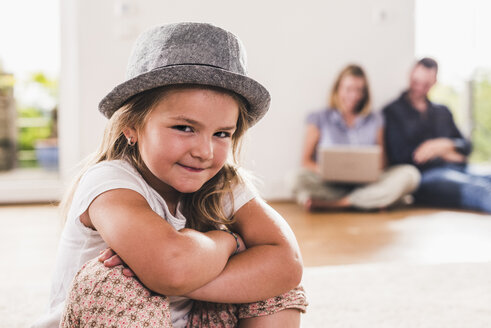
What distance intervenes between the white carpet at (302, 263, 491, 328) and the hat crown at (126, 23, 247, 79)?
642mm

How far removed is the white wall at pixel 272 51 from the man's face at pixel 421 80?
199mm

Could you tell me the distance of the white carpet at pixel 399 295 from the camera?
1114 millimetres

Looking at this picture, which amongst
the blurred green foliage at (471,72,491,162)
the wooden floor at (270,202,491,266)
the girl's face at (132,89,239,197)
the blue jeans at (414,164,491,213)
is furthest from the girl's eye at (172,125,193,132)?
the blurred green foliage at (471,72,491,162)

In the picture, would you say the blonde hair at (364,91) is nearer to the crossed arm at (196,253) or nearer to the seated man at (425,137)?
the seated man at (425,137)

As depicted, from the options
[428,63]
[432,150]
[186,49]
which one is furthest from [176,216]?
[428,63]

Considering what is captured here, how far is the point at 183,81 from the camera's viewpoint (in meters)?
0.73

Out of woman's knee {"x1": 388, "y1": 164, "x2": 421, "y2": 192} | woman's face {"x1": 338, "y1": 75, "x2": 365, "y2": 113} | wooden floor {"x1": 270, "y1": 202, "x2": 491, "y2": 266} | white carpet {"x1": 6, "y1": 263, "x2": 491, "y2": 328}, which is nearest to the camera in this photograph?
white carpet {"x1": 6, "y1": 263, "x2": 491, "y2": 328}

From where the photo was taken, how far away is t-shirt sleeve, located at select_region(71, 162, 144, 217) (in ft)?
2.42

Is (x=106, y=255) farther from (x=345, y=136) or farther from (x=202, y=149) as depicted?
(x=345, y=136)

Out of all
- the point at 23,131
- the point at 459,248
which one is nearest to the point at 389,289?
the point at 459,248

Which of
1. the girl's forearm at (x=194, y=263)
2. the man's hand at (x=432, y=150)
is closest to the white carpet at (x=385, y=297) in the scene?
the girl's forearm at (x=194, y=263)

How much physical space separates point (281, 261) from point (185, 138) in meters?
0.25

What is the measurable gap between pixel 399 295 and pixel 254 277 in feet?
2.22

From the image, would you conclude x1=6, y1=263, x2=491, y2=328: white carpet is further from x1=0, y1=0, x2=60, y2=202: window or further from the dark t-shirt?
x1=0, y1=0, x2=60, y2=202: window
